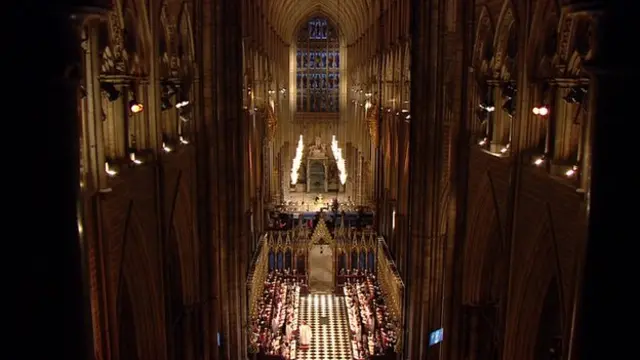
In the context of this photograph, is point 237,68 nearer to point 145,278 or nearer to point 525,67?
point 145,278

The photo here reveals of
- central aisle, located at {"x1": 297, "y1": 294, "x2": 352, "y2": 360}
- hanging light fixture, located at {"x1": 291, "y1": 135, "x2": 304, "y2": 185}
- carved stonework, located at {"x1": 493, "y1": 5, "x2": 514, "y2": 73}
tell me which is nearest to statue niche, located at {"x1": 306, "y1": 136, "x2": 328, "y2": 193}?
hanging light fixture, located at {"x1": 291, "y1": 135, "x2": 304, "y2": 185}

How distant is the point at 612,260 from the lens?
14.1 ft

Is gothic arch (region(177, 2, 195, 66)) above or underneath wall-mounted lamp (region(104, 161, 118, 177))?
above

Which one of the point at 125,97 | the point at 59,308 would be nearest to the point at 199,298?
the point at 125,97

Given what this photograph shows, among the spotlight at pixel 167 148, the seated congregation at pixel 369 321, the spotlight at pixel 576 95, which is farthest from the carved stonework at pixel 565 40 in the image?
the seated congregation at pixel 369 321

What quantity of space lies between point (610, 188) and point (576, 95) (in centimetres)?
364

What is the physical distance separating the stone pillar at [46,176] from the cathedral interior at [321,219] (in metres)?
0.01

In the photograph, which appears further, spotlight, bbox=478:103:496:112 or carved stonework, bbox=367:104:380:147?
carved stonework, bbox=367:104:380:147

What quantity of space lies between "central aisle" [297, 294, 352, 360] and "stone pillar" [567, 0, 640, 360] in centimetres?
1738

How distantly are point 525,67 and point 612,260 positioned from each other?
16.4ft

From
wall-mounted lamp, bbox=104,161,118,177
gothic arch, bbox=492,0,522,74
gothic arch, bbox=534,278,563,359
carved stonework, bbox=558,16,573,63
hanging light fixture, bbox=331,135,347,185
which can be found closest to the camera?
carved stonework, bbox=558,16,573,63

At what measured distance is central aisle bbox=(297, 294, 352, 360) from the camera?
21.3m

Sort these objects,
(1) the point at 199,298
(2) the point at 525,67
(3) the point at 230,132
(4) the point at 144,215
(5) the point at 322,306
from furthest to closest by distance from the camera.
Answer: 1. (5) the point at 322,306
2. (3) the point at 230,132
3. (1) the point at 199,298
4. (4) the point at 144,215
5. (2) the point at 525,67

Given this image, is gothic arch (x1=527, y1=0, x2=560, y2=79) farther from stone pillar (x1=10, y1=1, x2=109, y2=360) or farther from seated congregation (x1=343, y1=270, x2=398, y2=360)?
seated congregation (x1=343, y1=270, x2=398, y2=360)
